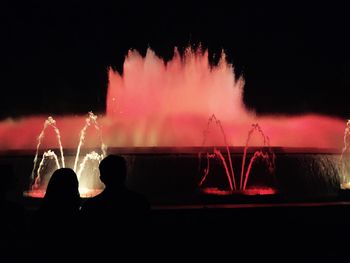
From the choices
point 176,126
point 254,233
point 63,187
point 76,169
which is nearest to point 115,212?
point 63,187

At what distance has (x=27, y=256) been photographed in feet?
10.3

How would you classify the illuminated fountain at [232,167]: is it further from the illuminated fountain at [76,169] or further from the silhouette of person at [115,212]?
the silhouette of person at [115,212]

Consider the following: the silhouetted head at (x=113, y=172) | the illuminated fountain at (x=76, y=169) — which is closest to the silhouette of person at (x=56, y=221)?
the silhouetted head at (x=113, y=172)

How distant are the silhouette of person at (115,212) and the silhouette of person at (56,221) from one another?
99 mm

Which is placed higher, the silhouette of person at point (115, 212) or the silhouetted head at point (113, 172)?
the silhouetted head at point (113, 172)

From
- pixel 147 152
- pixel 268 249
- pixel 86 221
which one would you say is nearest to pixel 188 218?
pixel 268 249

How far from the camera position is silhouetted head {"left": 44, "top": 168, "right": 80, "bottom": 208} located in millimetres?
2949

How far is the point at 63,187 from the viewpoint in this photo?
Result: 2.97 m

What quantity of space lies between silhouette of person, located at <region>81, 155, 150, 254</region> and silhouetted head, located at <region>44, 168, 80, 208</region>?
141mm

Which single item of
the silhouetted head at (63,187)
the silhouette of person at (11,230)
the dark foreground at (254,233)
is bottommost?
the dark foreground at (254,233)

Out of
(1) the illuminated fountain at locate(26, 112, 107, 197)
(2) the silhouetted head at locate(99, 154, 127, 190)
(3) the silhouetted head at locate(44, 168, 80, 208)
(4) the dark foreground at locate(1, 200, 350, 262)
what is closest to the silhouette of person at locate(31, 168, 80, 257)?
(3) the silhouetted head at locate(44, 168, 80, 208)

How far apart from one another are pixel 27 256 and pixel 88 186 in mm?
10314

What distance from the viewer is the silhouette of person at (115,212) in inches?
119

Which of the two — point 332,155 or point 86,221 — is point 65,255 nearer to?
point 86,221
